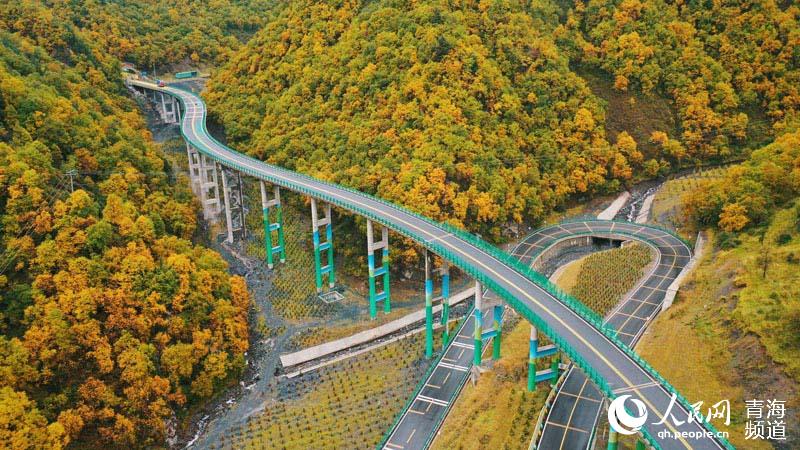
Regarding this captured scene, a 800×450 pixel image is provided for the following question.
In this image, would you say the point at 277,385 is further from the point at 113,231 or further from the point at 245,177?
the point at 245,177

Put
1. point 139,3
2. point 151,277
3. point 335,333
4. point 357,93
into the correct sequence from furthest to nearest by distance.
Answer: point 139,3 < point 357,93 < point 335,333 < point 151,277

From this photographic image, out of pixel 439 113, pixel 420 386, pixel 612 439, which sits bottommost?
pixel 420 386

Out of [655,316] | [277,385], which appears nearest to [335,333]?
[277,385]

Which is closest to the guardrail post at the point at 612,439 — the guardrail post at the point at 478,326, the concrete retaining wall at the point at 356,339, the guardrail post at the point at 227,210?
the guardrail post at the point at 478,326

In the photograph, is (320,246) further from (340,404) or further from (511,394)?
(511,394)

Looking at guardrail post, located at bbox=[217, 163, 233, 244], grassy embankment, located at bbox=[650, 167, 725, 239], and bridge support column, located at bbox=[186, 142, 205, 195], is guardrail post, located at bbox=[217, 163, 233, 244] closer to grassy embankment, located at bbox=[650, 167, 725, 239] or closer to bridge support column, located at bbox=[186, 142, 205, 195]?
bridge support column, located at bbox=[186, 142, 205, 195]

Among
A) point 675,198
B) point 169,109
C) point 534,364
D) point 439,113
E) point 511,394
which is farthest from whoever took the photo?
point 169,109

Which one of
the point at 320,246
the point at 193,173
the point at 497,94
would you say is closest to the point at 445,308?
the point at 320,246

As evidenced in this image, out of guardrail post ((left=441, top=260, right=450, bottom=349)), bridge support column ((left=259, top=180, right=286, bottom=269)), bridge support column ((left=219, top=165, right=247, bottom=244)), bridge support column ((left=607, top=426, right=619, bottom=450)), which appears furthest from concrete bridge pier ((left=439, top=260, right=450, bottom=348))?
bridge support column ((left=219, top=165, right=247, bottom=244))

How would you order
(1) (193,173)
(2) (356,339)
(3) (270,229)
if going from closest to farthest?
(2) (356,339), (3) (270,229), (1) (193,173)
